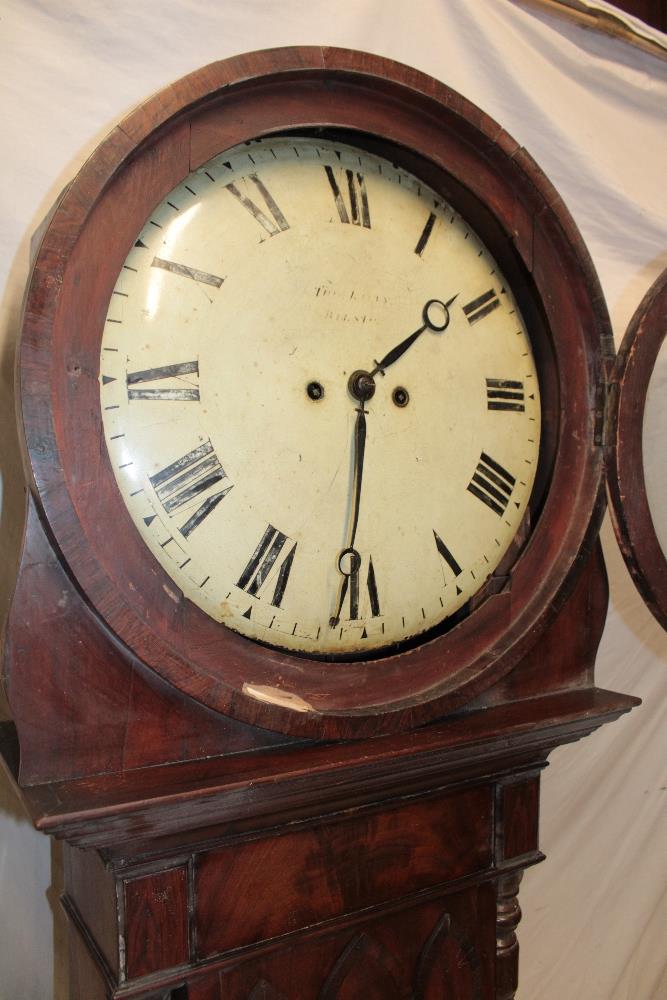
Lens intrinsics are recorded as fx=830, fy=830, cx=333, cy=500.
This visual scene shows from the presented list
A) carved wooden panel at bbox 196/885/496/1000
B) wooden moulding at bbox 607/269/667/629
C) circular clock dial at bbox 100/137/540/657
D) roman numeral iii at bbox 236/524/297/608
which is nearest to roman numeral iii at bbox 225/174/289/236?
circular clock dial at bbox 100/137/540/657

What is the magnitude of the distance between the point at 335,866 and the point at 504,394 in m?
0.56

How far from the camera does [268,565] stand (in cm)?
82

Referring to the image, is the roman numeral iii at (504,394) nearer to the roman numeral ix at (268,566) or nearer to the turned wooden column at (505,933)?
the roman numeral ix at (268,566)

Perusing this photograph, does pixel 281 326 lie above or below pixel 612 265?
below

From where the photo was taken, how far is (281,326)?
84cm

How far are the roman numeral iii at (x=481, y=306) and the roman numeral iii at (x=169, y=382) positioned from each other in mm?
348

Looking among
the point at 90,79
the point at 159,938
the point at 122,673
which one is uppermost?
the point at 90,79

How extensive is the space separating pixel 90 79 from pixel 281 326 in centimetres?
46

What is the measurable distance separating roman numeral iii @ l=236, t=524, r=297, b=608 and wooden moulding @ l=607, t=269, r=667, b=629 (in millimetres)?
427

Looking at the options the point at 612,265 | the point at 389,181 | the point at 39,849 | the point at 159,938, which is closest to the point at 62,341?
the point at 389,181

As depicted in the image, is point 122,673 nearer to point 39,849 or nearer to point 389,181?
point 39,849

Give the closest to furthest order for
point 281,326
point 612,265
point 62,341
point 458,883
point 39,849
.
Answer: point 62,341 < point 281,326 < point 458,883 < point 39,849 < point 612,265

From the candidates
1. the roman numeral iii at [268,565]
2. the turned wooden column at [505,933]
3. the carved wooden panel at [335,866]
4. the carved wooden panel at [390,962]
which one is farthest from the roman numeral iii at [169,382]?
the turned wooden column at [505,933]

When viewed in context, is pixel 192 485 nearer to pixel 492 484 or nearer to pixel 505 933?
pixel 492 484
